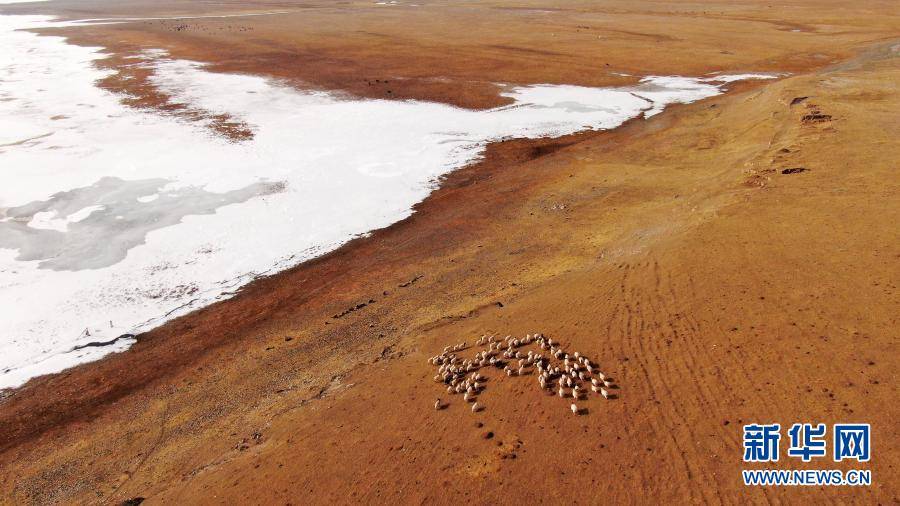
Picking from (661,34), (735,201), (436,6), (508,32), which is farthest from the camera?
(436,6)

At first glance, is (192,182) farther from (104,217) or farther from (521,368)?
(521,368)

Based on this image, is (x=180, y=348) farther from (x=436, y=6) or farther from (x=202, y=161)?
(x=436, y=6)

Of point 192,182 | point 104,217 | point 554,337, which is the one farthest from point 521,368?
point 192,182

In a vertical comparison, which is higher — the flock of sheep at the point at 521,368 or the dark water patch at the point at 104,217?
the flock of sheep at the point at 521,368

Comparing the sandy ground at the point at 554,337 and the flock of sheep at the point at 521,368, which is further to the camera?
the flock of sheep at the point at 521,368

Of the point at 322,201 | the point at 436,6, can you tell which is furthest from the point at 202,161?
the point at 436,6

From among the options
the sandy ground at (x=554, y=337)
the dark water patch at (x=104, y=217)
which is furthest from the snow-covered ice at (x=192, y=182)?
the sandy ground at (x=554, y=337)

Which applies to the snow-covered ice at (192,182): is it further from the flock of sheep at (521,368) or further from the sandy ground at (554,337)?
the flock of sheep at (521,368)
